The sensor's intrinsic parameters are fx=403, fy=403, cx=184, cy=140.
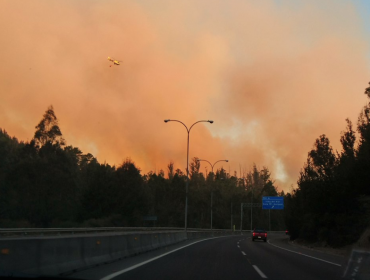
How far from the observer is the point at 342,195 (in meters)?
37.8

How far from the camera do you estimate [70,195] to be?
2894 inches

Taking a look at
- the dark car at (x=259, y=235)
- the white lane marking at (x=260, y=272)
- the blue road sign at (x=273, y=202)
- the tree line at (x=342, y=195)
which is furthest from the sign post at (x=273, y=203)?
the white lane marking at (x=260, y=272)

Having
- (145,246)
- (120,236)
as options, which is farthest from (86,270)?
(145,246)

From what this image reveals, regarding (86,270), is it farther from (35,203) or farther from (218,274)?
(35,203)

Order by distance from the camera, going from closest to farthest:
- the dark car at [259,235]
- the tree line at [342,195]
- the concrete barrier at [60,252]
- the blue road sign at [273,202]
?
1. the concrete barrier at [60,252]
2. the tree line at [342,195]
3. the dark car at [259,235]
4. the blue road sign at [273,202]

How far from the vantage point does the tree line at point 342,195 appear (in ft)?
112

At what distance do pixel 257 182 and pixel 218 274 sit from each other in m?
152

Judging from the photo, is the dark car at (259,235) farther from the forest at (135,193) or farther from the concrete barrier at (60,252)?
the concrete barrier at (60,252)

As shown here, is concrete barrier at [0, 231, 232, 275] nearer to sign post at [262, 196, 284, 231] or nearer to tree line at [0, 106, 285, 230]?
tree line at [0, 106, 285, 230]

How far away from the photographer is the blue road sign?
74.1 m

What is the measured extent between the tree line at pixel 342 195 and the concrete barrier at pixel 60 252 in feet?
75.5

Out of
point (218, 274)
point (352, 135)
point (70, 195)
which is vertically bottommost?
point (218, 274)

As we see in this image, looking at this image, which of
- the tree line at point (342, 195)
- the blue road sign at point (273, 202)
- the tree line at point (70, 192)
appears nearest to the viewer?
the tree line at point (342, 195)

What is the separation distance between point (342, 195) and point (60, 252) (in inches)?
1291
